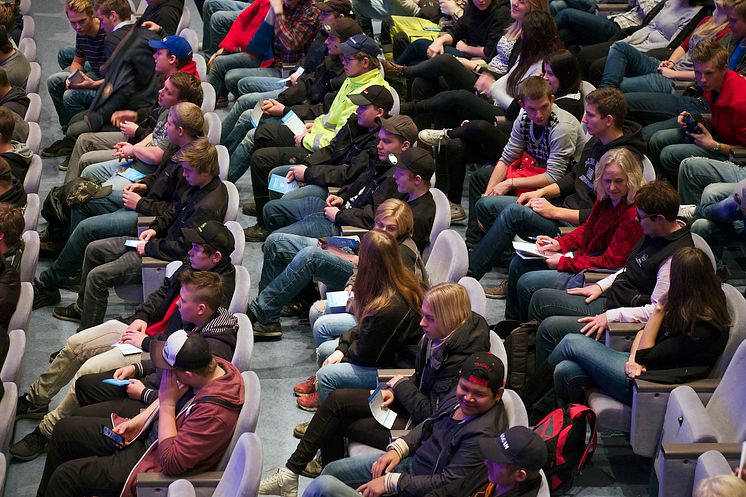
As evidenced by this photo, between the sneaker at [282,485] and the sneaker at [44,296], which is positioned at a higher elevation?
the sneaker at [282,485]

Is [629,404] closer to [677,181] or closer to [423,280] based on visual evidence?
[423,280]

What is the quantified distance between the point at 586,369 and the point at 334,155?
8.20ft

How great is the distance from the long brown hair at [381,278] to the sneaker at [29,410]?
1667 mm

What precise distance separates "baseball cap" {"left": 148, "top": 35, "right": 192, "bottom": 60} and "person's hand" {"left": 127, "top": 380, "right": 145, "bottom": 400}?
288 cm

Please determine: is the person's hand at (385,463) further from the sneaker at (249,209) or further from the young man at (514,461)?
the sneaker at (249,209)

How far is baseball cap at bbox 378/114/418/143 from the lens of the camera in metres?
5.80

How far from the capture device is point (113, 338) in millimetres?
5172

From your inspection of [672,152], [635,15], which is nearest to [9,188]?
[672,152]

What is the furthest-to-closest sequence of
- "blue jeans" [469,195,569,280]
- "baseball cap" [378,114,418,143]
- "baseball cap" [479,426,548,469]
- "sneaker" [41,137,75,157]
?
"sneaker" [41,137,75,157]
"baseball cap" [378,114,418,143]
"blue jeans" [469,195,569,280]
"baseball cap" [479,426,548,469]

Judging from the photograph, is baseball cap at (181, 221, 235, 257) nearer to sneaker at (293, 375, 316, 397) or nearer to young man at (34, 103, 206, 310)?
sneaker at (293, 375, 316, 397)

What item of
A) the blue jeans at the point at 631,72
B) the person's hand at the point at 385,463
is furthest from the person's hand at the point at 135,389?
the blue jeans at the point at 631,72

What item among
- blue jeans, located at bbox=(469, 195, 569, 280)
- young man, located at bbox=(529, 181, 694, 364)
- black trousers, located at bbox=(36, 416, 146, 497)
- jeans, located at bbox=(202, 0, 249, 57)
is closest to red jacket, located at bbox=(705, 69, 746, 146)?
blue jeans, located at bbox=(469, 195, 569, 280)

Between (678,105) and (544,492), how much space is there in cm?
347

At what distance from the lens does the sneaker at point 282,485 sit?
4.48m
